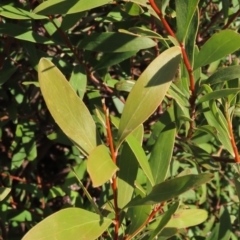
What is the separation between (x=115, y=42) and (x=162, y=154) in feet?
0.95

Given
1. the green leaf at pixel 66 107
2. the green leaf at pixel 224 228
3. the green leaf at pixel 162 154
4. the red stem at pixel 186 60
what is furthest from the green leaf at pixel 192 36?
the green leaf at pixel 224 228

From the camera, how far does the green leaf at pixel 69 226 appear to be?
31.0 inches

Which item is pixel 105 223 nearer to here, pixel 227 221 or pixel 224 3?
pixel 227 221

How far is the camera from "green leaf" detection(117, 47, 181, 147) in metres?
0.78

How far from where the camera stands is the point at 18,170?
180 centimetres

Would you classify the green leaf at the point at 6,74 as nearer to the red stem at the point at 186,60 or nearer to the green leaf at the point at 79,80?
the green leaf at the point at 79,80

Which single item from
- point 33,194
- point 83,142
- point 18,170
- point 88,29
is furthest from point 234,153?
point 18,170

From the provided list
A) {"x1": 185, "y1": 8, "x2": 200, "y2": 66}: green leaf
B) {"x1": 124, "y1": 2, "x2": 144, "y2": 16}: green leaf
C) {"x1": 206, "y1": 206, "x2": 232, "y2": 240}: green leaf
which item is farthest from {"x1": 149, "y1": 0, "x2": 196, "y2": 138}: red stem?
{"x1": 206, "y1": 206, "x2": 232, "y2": 240}: green leaf

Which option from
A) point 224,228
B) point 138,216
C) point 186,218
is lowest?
point 224,228

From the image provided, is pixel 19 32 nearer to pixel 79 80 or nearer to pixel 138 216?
pixel 79 80

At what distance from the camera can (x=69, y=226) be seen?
83 cm

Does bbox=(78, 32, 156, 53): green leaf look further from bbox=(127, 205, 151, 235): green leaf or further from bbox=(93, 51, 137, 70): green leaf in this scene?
bbox=(127, 205, 151, 235): green leaf

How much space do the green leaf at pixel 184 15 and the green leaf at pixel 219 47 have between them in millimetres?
64

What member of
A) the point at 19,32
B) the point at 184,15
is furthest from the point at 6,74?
the point at 184,15
